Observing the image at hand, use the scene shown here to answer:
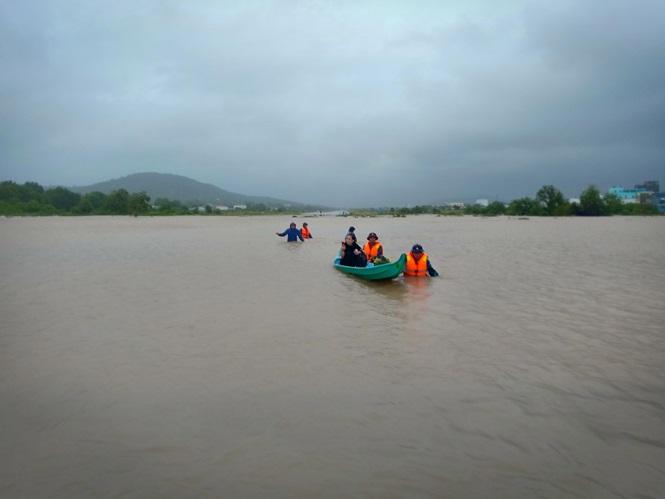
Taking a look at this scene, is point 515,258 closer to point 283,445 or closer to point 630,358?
point 630,358

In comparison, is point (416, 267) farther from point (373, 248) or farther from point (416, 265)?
point (373, 248)

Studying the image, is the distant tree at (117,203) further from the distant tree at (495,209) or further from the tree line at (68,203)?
the distant tree at (495,209)

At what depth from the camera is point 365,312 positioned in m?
12.0

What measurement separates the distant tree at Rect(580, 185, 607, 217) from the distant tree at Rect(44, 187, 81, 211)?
14208cm

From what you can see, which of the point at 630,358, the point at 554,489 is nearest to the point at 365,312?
the point at 630,358

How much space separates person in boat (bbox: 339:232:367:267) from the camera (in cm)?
1827

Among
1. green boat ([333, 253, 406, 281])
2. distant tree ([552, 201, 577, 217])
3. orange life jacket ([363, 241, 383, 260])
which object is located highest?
distant tree ([552, 201, 577, 217])

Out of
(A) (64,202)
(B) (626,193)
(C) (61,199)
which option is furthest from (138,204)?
(B) (626,193)

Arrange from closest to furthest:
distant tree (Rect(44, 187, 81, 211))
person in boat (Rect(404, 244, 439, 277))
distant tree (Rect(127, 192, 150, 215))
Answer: person in boat (Rect(404, 244, 439, 277)) → distant tree (Rect(127, 192, 150, 215)) → distant tree (Rect(44, 187, 81, 211))

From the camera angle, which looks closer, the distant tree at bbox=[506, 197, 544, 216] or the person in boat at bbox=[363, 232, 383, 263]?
the person in boat at bbox=[363, 232, 383, 263]

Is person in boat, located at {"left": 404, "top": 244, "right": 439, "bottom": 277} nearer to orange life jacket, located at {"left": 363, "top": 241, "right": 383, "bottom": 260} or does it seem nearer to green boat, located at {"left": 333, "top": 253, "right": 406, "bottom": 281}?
green boat, located at {"left": 333, "top": 253, "right": 406, "bottom": 281}

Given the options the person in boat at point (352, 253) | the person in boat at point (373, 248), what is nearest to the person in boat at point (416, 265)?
the person in boat at point (373, 248)

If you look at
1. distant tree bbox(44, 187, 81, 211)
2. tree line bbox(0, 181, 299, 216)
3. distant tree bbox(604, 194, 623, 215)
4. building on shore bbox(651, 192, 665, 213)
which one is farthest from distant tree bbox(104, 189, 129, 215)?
building on shore bbox(651, 192, 665, 213)

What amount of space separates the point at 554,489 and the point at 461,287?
457 inches
